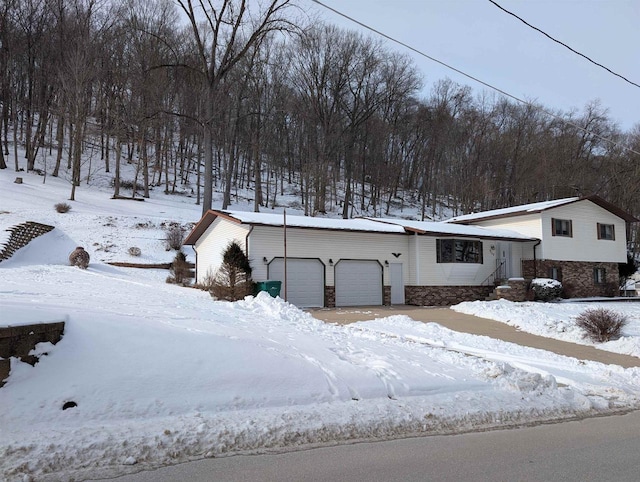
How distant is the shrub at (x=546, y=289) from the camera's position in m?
26.4

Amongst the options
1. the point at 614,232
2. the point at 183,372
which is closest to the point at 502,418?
the point at 183,372

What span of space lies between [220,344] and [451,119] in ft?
157

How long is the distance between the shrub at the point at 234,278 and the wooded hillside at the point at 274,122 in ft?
48.3

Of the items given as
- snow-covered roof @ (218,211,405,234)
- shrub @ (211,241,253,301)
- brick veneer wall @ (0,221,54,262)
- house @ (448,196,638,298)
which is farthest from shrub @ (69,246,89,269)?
house @ (448,196,638,298)

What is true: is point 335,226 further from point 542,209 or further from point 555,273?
point 555,273

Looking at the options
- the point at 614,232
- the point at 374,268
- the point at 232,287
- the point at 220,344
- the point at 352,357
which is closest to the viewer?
the point at 220,344

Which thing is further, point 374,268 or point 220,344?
point 374,268

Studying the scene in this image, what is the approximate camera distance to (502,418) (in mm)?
6699

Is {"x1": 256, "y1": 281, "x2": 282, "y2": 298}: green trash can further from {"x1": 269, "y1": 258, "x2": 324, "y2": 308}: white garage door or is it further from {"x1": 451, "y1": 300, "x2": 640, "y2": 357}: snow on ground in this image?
{"x1": 451, "y1": 300, "x2": 640, "y2": 357}: snow on ground

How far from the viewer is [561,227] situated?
Result: 30.2 metres

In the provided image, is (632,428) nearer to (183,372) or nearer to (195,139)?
(183,372)

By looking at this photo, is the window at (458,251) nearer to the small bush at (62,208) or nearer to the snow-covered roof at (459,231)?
the snow-covered roof at (459,231)

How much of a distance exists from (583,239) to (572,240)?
1174 mm

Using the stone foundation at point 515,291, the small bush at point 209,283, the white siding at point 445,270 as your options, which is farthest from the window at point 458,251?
the small bush at point 209,283
